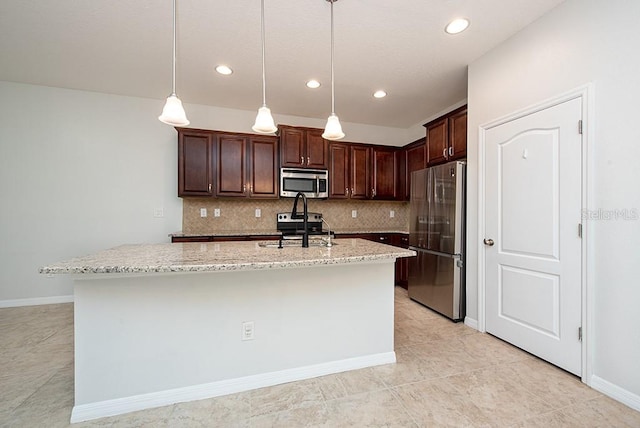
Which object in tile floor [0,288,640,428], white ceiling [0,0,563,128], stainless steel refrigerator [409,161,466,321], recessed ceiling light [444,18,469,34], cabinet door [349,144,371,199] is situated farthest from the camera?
cabinet door [349,144,371,199]

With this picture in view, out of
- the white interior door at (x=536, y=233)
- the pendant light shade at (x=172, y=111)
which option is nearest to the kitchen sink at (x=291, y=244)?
the pendant light shade at (x=172, y=111)

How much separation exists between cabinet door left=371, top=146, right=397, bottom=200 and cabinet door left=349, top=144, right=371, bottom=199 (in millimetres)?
93

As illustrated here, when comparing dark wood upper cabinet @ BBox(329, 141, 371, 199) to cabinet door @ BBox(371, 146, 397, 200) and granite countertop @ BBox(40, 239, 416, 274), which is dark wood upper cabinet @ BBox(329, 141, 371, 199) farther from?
granite countertop @ BBox(40, 239, 416, 274)

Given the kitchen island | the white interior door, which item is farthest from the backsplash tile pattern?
the white interior door

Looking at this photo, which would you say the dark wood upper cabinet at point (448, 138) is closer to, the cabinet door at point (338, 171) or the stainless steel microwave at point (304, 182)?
the cabinet door at point (338, 171)

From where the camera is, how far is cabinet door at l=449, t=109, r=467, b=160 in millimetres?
2922

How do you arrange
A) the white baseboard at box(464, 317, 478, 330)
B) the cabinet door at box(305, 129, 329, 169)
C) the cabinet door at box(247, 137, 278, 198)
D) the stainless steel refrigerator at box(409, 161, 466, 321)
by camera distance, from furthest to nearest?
1. the cabinet door at box(305, 129, 329, 169)
2. the cabinet door at box(247, 137, 278, 198)
3. the stainless steel refrigerator at box(409, 161, 466, 321)
4. the white baseboard at box(464, 317, 478, 330)

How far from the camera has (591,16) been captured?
6.00 ft

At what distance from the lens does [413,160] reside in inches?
168

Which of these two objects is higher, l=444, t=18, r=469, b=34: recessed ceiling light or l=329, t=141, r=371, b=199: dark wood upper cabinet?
l=444, t=18, r=469, b=34: recessed ceiling light

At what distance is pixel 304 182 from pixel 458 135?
205 cm

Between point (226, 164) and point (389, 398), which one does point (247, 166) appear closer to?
point (226, 164)

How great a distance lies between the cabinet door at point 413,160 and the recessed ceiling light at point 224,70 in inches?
108

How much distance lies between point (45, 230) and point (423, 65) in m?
4.82
